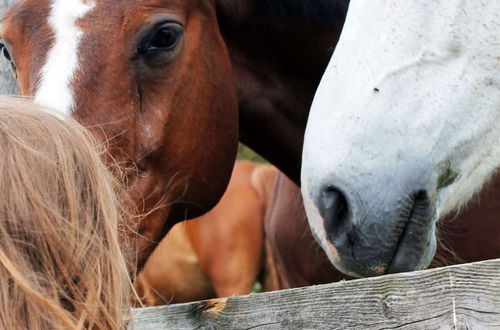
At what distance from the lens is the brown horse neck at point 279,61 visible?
266 cm

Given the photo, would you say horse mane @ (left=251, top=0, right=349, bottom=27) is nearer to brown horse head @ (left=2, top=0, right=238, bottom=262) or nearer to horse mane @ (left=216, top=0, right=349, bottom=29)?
horse mane @ (left=216, top=0, right=349, bottom=29)

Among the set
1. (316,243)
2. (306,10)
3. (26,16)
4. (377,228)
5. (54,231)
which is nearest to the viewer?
(54,231)

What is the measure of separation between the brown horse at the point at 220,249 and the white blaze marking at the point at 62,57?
4.59 meters

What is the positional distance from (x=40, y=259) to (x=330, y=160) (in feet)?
2.18

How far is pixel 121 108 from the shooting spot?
2.24m

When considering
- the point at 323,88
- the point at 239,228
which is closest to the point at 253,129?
the point at 323,88

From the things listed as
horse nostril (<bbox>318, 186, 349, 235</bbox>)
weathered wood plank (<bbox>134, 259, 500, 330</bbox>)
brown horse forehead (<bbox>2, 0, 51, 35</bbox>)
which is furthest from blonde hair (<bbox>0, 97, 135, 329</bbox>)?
brown horse forehead (<bbox>2, 0, 51, 35</bbox>)

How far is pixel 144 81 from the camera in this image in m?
2.32

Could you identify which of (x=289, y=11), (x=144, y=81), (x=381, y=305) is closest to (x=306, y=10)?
(x=289, y=11)

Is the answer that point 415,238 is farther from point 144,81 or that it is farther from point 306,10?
point 306,10

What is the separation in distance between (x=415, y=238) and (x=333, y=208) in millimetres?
193

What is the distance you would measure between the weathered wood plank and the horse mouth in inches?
15.1

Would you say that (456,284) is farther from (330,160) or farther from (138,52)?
(138,52)

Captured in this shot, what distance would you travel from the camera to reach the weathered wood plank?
1.18 metres
